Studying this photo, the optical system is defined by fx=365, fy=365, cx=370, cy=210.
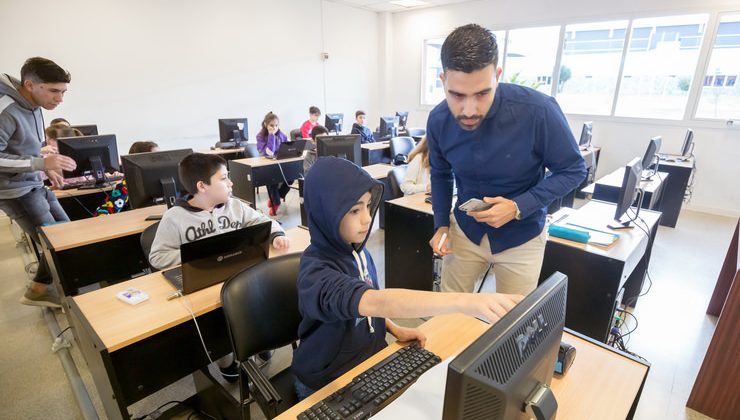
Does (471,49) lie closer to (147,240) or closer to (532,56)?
(147,240)

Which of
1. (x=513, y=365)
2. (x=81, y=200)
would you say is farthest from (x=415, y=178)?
(x=81, y=200)

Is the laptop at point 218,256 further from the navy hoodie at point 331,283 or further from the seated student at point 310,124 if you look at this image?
the seated student at point 310,124

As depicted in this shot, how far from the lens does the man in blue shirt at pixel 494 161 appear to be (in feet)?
3.59

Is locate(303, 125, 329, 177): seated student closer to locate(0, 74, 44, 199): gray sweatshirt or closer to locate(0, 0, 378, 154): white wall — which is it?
locate(0, 0, 378, 154): white wall

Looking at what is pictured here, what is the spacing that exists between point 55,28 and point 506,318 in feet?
19.7

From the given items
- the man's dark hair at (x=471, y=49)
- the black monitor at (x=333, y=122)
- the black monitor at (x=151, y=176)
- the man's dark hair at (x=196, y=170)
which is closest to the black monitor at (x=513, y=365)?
the man's dark hair at (x=471, y=49)

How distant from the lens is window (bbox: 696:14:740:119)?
15.2 ft

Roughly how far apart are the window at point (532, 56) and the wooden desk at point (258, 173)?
159 inches

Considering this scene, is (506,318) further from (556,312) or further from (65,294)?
(65,294)

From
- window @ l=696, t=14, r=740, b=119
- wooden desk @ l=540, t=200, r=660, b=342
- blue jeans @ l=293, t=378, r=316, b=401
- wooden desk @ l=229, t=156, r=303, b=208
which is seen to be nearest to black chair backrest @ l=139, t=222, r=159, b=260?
blue jeans @ l=293, t=378, r=316, b=401

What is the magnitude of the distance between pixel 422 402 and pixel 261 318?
0.67m

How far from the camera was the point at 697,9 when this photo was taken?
15.7ft

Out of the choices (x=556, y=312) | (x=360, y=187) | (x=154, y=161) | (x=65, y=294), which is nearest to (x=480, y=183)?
(x=360, y=187)

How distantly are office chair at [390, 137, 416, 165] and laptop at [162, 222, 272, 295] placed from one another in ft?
10.8
